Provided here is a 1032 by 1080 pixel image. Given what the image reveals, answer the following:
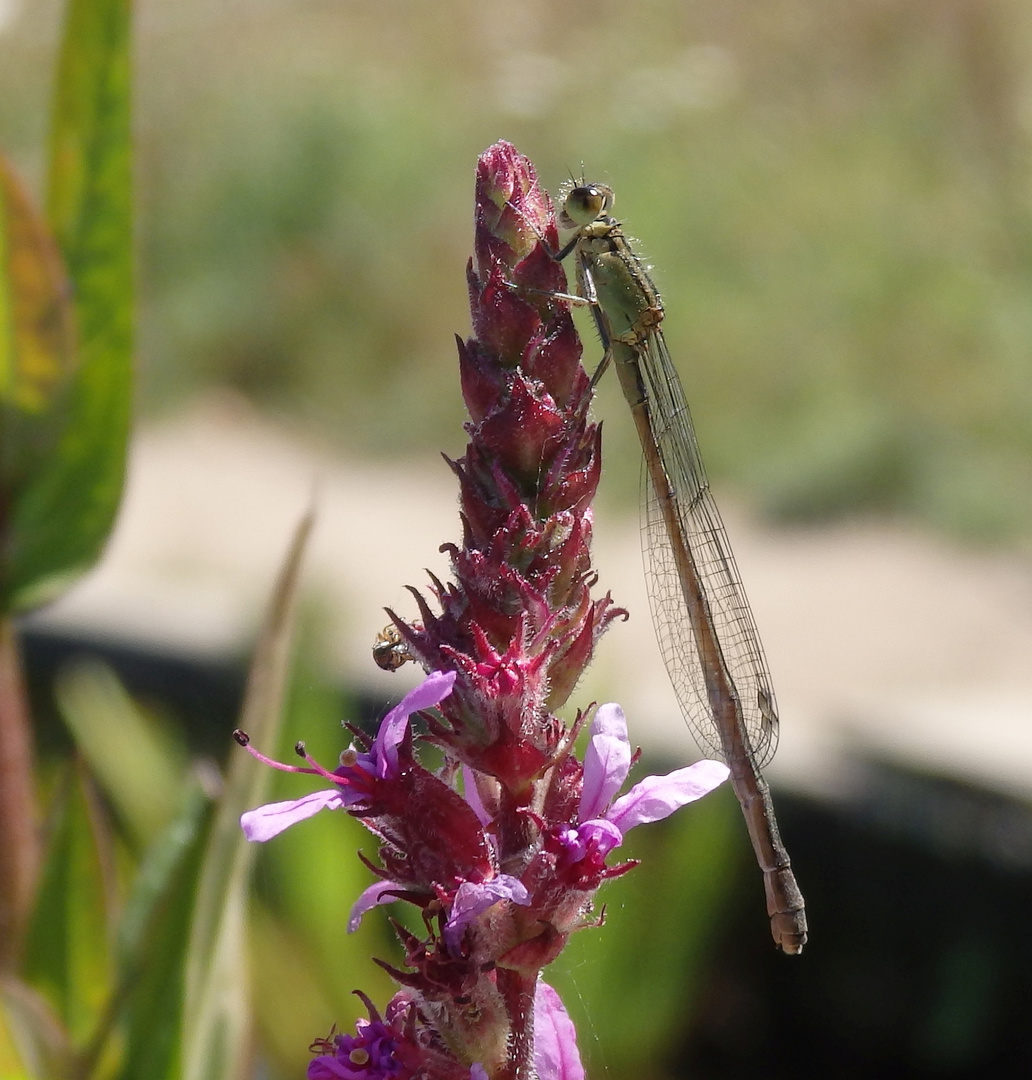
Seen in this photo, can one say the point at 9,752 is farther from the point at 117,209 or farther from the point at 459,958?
the point at 459,958

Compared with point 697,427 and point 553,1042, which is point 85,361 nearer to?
point 553,1042

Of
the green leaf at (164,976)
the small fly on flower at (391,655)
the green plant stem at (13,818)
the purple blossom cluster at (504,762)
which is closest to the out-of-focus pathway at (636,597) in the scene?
the green plant stem at (13,818)

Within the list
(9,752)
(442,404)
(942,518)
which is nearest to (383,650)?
(9,752)

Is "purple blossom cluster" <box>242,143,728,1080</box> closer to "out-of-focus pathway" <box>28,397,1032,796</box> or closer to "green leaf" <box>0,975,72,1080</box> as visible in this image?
"green leaf" <box>0,975,72,1080</box>

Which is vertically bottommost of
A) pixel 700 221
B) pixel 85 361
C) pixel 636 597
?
→ pixel 636 597

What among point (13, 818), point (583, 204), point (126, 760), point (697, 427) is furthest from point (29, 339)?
point (697, 427)
